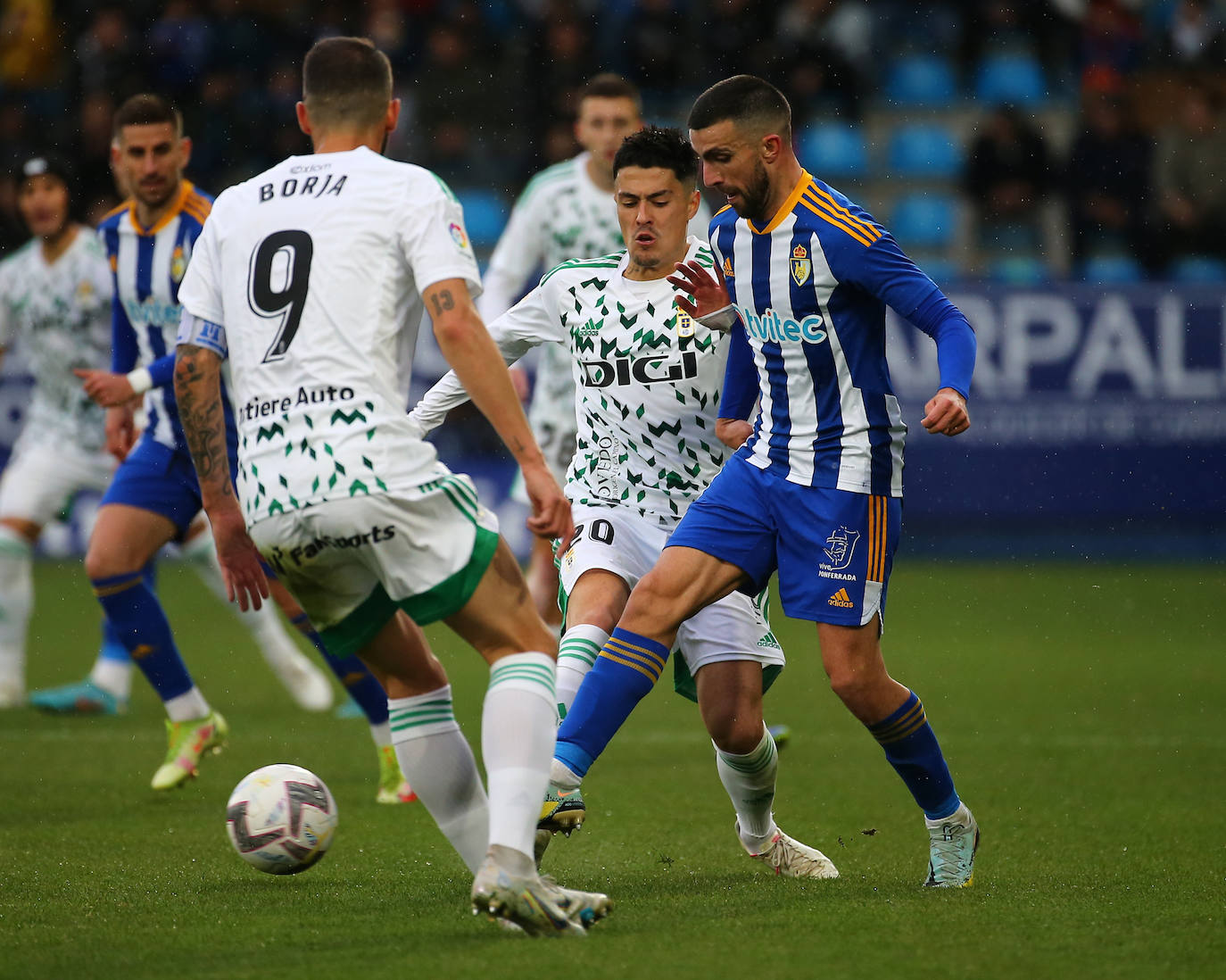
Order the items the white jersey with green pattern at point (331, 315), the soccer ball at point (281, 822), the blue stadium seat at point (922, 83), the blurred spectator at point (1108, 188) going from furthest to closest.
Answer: the blue stadium seat at point (922, 83) < the blurred spectator at point (1108, 188) < the soccer ball at point (281, 822) < the white jersey with green pattern at point (331, 315)

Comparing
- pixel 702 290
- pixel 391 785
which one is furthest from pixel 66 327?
pixel 702 290

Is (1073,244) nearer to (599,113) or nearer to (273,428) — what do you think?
(599,113)

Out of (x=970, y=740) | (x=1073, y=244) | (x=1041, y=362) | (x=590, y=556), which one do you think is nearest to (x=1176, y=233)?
(x=1073, y=244)

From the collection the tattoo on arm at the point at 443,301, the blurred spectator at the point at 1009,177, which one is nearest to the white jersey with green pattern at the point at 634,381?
the tattoo on arm at the point at 443,301

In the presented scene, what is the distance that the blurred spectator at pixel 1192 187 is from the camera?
1571cm

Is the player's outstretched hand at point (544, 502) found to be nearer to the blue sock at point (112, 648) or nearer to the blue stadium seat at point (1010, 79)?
the blue sock at point (112, 648)

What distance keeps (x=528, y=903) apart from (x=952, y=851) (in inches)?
63.1

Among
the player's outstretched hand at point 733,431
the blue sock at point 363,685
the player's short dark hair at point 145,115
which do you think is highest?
the player's short dark hair at point 145,115

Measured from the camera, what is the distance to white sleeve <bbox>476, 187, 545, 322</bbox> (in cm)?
801

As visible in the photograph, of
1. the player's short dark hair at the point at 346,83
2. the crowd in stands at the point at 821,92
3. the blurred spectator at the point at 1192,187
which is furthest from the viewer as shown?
the crowd in stands at the point at 821,92

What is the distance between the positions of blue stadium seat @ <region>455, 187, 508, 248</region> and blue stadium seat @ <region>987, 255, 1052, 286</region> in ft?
16.1

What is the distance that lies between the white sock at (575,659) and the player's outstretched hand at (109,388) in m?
2.47

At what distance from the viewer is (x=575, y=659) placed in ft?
16.6

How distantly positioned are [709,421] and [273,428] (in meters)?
1.88
